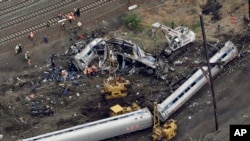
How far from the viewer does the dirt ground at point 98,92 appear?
81.4 metres

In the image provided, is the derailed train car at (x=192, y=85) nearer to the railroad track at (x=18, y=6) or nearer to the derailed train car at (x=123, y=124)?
the derailed train car at (x=123, y=124)

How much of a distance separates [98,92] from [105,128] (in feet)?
24.0

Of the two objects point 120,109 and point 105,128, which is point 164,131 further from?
point 105,128

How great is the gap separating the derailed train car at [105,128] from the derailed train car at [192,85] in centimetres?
193

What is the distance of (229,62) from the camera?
87062mm

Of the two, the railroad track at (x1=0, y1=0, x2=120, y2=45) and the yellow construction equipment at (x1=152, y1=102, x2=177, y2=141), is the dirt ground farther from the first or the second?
the railroad track at (x1=0, y1=0, x2=120, y2=45)

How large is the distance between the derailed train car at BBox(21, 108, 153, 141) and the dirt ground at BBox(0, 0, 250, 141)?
1.34 meters

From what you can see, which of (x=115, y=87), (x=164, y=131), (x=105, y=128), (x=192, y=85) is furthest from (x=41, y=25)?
(x=164, y=131)

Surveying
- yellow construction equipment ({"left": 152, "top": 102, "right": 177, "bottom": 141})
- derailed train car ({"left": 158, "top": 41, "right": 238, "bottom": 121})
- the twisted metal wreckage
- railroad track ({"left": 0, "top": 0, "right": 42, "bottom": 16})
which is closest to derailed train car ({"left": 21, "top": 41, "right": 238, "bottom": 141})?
derailed train car ({"left": 158, "top": 41, "right": 238, "bottom": 121})

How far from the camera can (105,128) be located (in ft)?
259

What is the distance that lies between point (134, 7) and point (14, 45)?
46.4 ft

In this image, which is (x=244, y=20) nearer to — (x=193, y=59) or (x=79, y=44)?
(x=193, y=59)

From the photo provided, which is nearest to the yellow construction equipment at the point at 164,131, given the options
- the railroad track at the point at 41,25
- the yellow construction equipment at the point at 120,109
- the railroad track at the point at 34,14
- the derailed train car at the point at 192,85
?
the derailed train car at the point at 192,85

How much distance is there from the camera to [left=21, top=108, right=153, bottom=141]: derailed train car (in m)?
78.3
